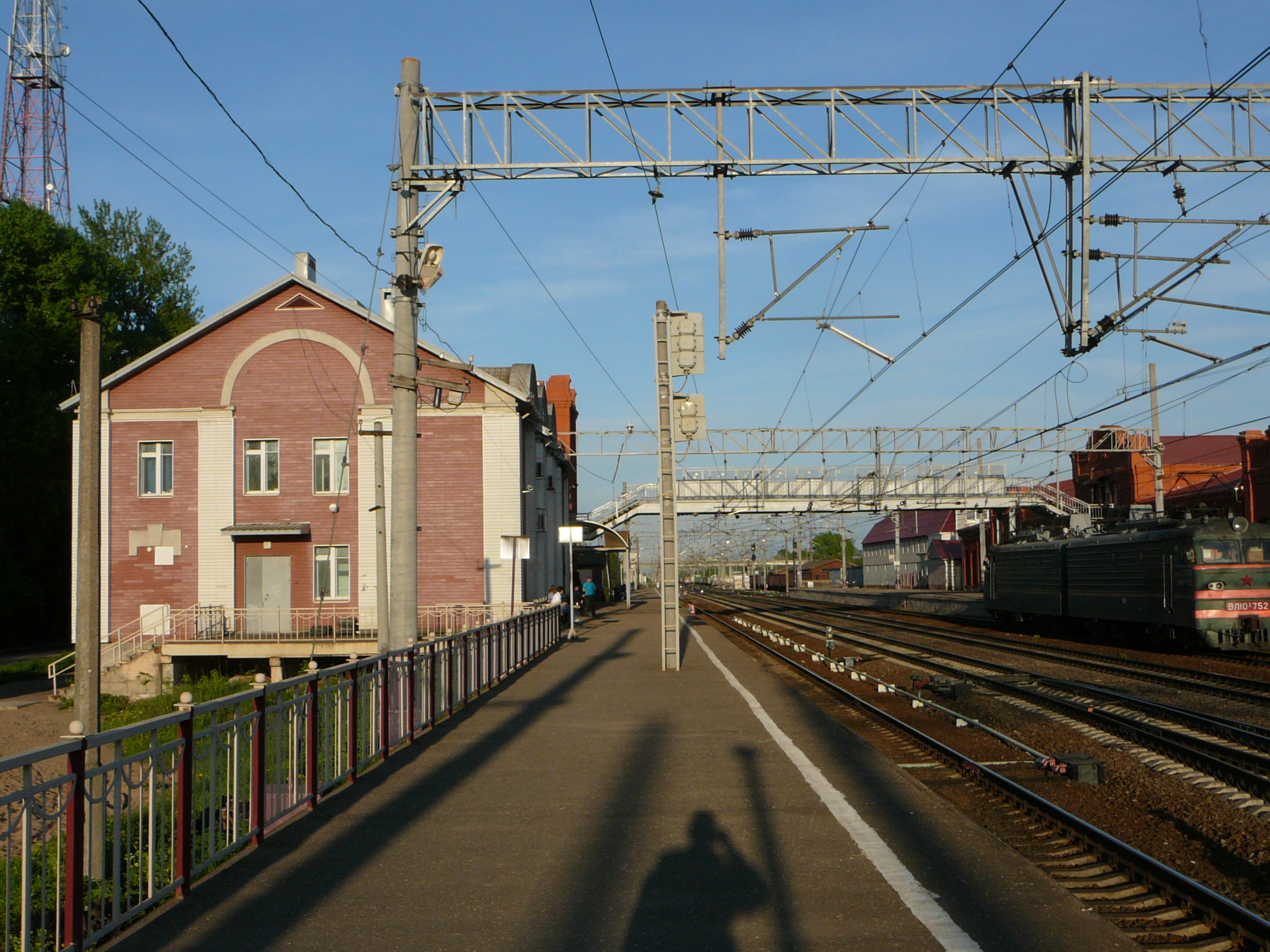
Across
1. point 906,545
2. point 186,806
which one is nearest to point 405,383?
point 186,806

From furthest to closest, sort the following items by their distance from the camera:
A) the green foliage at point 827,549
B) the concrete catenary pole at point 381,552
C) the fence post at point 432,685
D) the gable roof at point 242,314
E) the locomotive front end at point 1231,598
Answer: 1. the green foliage at point 827,549
2. the gable roof at point 242,314
3. the locomotive front end at point 1231,598
4. the concrete catenary pole at point 381,552
5. the fence post at point 432,685

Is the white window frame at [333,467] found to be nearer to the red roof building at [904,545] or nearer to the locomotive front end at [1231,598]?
the locomotive front end at [1231,598]

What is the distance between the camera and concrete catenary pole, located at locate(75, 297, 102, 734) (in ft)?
24.1

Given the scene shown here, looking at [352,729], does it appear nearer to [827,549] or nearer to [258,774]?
[258,774]

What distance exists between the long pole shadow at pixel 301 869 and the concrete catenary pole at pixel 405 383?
283cm

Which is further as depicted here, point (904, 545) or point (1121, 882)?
point (904, 545)

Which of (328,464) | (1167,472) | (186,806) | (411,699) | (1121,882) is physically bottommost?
(1121,882)

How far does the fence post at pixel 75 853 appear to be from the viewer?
4.87 metres

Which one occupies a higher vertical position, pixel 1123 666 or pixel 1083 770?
pixel 1083 770

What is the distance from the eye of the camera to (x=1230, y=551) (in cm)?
2277

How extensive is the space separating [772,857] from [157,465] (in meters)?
30.3

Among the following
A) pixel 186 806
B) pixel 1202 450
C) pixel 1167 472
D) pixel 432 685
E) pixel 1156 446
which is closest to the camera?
pixel 186 806

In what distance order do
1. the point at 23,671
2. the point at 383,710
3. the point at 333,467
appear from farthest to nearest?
the point at 23,671 < the point at 333,467 < the point at 383,710

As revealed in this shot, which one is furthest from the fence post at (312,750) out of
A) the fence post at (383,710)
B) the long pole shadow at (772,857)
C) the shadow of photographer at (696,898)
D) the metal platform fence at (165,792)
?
the long pole shadow at (772,857)
